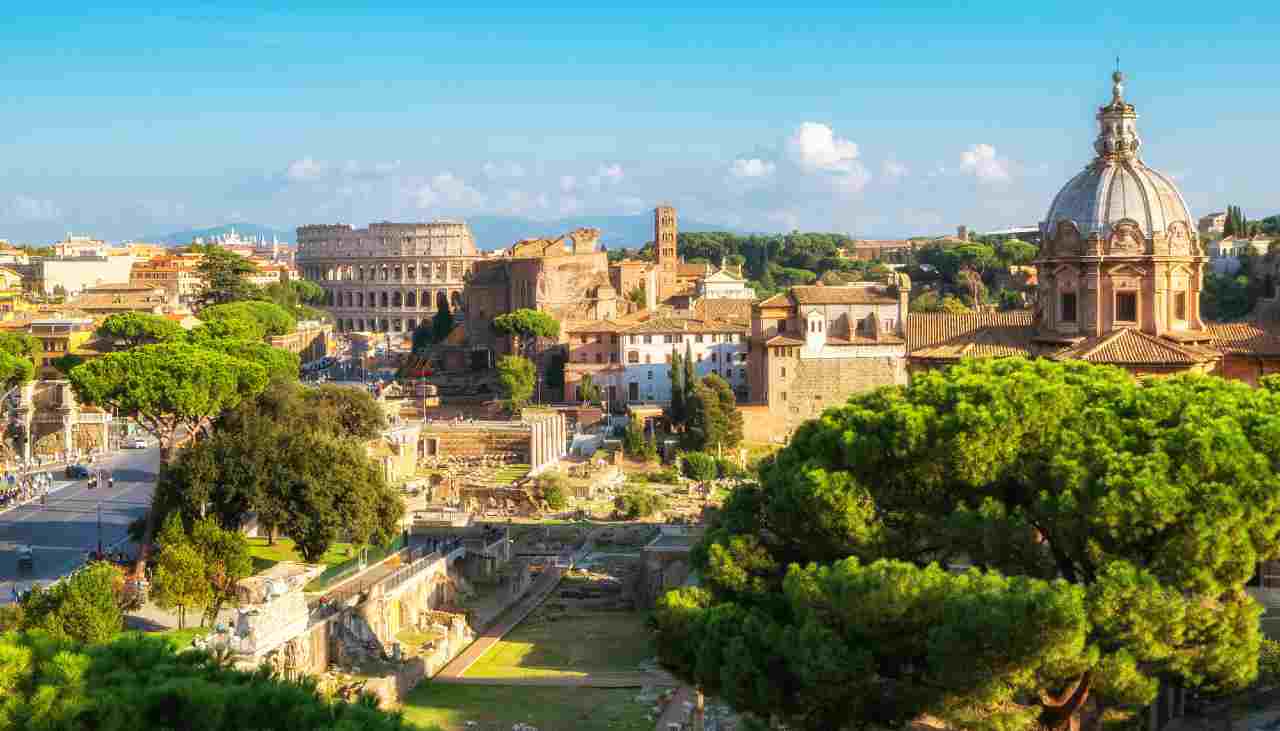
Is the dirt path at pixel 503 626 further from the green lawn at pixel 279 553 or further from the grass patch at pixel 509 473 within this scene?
the grass patch at pixel 509 473

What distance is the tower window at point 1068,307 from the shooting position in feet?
104

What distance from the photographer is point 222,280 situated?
68250 mm

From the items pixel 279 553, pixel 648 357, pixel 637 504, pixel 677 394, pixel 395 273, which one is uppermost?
pixel 395 273

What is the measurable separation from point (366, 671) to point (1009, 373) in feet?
36.3

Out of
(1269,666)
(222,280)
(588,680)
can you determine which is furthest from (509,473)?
(1269,666)

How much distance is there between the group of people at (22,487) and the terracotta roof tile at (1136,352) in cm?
2516

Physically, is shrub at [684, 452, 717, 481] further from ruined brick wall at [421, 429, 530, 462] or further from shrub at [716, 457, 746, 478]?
ruined brick wall at [421, 429, 530, 462]

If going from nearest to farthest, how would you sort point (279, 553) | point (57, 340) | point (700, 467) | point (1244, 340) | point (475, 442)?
point (1244, 340)
point (279, 553)
point (700, 467)
point (475, 442)
point (57, 340)

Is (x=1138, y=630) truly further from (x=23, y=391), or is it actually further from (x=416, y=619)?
(x=23, y=391)

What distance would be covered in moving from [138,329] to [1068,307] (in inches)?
1265

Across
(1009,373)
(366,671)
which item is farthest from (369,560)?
(1009,373)

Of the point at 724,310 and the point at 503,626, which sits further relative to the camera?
the point at 724,310

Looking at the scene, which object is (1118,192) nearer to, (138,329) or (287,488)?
(287,488)

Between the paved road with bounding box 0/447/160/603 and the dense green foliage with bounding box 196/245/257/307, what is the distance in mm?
25504
